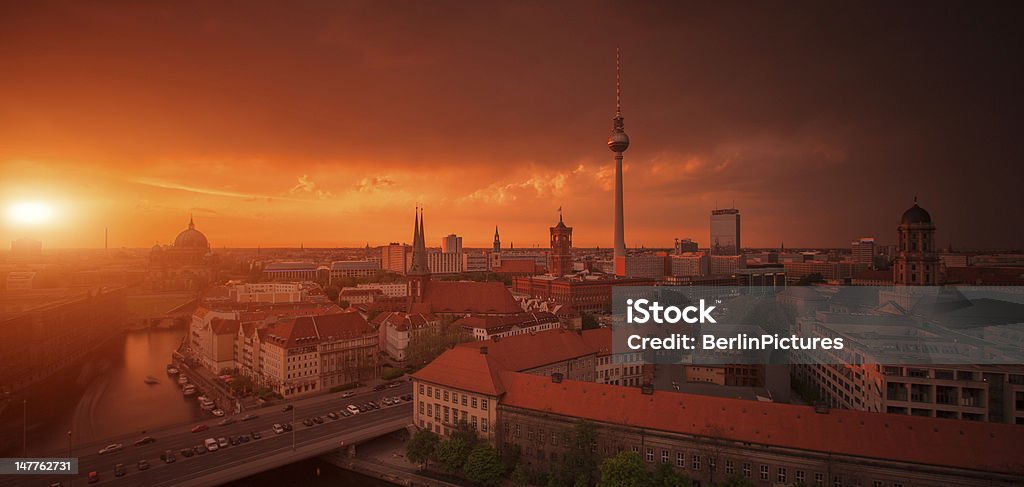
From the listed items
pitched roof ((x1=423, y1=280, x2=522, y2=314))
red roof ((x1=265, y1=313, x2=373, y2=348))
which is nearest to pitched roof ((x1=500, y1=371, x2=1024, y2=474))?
red roof ((x1=265, y1=313, x2=373, y2=348))

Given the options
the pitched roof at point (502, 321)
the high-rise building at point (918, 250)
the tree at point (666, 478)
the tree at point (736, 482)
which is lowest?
the tree at point (666, 478)

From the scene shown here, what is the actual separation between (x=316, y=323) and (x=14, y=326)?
18.9 m

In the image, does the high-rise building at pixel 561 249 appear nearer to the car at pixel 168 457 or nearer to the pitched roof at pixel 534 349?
the pitched roof at pixel 534 349

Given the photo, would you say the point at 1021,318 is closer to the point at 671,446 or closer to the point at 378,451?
the point at 671,446

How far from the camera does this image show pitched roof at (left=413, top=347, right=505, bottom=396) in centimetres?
2764

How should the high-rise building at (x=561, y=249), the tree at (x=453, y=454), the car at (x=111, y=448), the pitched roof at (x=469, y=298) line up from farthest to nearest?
the high-rise building at (x=561, y=249) → the pitched roof at (x=469, y=298) → the car at (x=111, y=448) → the tree at (x=453, y=454)

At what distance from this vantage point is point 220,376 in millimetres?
45500

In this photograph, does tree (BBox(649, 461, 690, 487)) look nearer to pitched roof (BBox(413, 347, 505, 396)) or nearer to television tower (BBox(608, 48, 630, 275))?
pitched roof (BBox(413, 347, 505, 396))

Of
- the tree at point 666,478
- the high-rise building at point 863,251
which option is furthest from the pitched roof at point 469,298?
the high-rise building at point 863,251

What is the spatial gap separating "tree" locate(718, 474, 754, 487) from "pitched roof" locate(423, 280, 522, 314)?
151 ft

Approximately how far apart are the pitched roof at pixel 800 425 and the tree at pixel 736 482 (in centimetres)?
179

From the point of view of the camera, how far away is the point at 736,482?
19547 mm

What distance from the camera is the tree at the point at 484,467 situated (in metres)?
24.7

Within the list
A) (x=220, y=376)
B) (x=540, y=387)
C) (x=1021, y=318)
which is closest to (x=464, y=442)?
(x=540, y=387)
